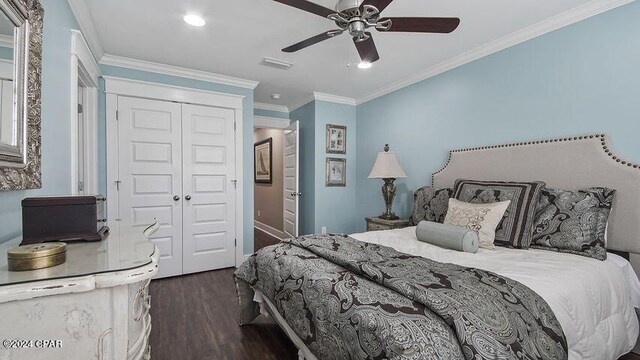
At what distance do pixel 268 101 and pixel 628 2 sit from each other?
13.1 feet

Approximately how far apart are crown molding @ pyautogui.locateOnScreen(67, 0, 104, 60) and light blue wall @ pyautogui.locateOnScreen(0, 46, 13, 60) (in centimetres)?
118

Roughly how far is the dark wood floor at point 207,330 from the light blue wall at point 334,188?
1.82 metres

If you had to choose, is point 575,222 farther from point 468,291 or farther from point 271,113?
point 271,113

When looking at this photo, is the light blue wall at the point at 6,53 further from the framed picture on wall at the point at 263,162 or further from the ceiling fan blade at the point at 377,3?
the framed picture on wall at the point at 263,162

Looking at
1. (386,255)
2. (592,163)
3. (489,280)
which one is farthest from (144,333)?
(592,163)

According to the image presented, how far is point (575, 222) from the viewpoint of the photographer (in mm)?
1860

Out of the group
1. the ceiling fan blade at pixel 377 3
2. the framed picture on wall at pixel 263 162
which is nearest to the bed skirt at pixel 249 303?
the ceiling fan blade at pixel 377 3

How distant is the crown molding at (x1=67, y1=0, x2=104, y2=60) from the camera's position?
205cm

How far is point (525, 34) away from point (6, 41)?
3.32 meters

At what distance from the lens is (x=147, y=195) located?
322 centimetres

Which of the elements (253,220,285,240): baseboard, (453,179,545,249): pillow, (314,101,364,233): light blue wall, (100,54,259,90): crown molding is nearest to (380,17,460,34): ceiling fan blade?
(453,179,545,249): pillow

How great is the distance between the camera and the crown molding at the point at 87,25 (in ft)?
6.73

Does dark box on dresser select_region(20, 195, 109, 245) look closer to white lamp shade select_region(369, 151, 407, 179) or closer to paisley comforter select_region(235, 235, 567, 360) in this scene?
paisley comforter select_region(235, 235, 567, 360)

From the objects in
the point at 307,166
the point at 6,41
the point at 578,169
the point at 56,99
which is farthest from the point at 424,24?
the point at 307,166
